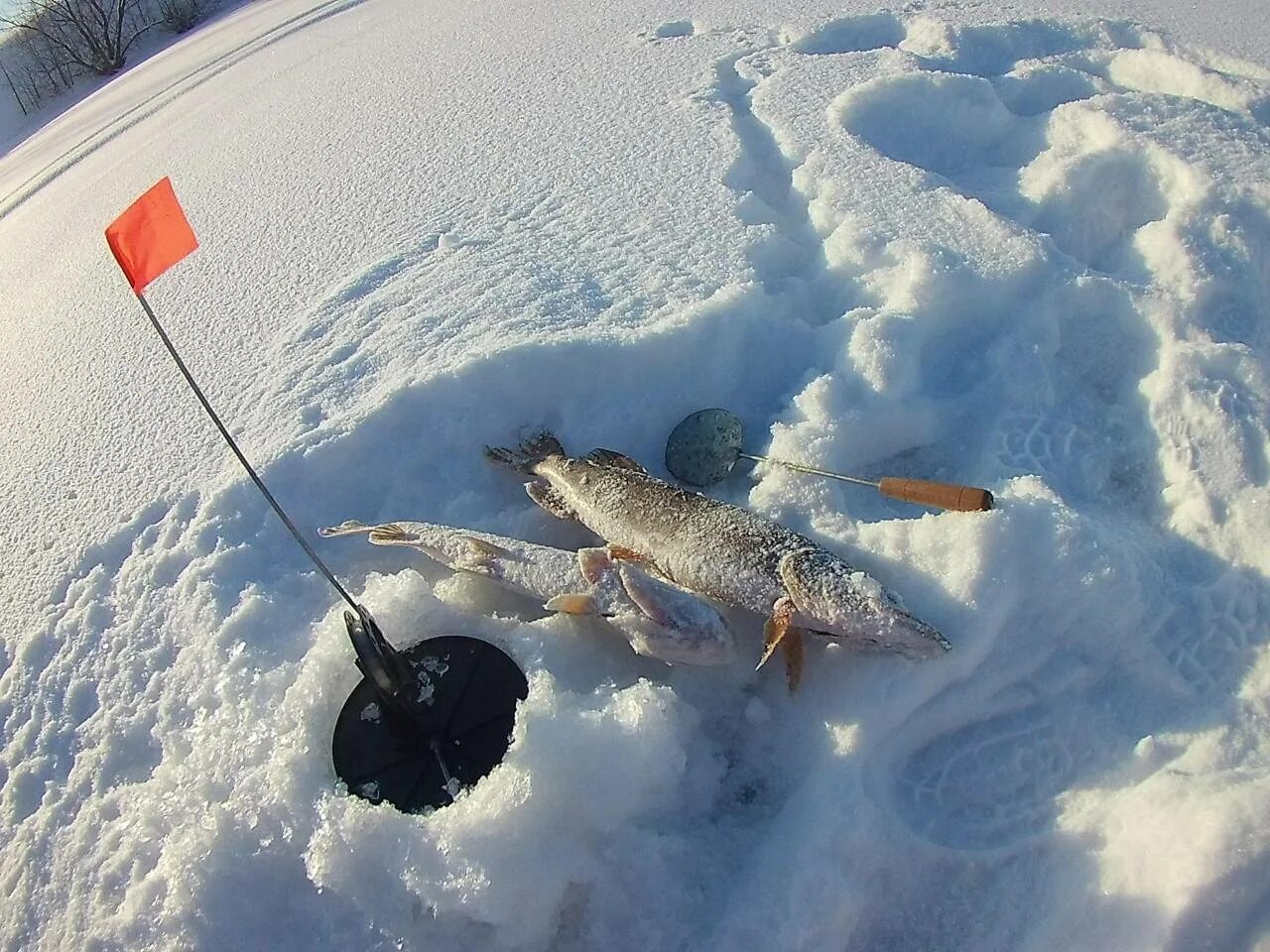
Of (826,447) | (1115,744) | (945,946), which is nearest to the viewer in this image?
(945,946)

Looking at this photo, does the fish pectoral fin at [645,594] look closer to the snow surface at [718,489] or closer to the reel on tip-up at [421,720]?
the snow surface at [718,489]

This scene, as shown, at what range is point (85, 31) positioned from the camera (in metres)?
14.8

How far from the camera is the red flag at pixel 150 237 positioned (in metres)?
2.26

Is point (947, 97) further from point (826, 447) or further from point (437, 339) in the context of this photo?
point (437, 339)

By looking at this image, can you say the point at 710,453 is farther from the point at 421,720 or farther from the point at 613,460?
the point at 421,720

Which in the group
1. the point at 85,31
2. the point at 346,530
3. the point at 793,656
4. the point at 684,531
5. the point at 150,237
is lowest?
the point at 793,656

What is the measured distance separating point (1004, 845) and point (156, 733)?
2.46 meters

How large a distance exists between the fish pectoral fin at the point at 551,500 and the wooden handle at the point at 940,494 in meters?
1.05

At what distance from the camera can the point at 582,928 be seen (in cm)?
223

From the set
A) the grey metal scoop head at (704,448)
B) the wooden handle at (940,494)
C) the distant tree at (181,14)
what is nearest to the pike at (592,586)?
the grey metal scoop head at (704,448)

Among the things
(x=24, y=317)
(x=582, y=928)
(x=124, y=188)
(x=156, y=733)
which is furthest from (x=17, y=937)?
(x=124, y=188)

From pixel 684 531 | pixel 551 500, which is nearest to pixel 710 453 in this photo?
pixel 684 531

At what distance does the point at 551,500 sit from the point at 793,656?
1.03 m

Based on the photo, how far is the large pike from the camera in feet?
8.00
